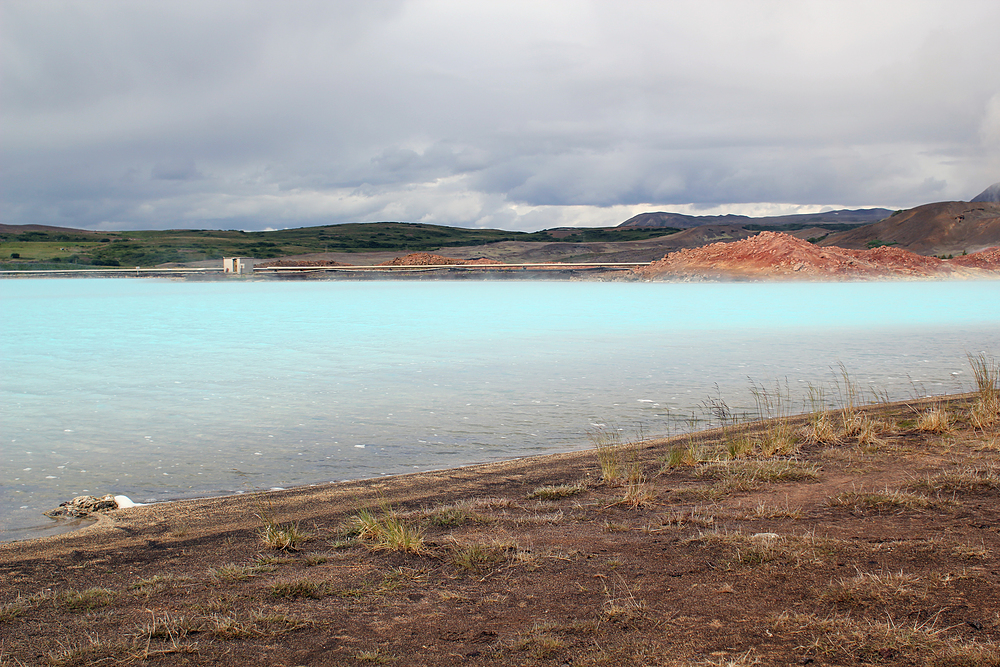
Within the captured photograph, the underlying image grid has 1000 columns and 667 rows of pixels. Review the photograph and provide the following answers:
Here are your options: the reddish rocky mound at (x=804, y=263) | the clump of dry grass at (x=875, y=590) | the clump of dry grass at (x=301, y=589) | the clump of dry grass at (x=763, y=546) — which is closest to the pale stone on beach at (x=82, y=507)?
the clump of dry grass at (x=301, y=589)

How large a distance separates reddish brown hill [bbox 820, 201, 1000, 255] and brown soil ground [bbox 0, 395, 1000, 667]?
101786 millimetres

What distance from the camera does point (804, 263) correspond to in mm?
62000

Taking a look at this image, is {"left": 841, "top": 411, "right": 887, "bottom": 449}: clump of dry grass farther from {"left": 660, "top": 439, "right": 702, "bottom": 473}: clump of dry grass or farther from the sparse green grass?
the sparse green grass

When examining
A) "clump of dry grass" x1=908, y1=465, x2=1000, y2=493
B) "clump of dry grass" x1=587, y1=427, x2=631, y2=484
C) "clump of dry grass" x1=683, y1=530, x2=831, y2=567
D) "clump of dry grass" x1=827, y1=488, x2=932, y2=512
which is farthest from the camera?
"clump of dry grass" x1=587, y1=427, x2=631, y2=484

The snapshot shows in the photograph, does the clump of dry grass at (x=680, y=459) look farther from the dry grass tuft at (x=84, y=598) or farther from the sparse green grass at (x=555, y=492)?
the dry grass tuft at (x=84, y=598)

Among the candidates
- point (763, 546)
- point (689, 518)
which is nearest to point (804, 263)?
point (689, 518)

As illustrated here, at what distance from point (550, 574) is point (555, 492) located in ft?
5.76

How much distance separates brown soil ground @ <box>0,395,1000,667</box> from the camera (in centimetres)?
343

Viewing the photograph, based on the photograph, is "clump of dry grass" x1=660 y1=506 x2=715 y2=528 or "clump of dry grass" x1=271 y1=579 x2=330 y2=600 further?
"clump of dry grass" x1=660 y1=506 x2=715 y2=528

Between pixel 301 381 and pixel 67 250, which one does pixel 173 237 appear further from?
pixel 301 381

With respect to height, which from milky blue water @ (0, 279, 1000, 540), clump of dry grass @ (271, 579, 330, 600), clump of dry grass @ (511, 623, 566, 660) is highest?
clump of dry grass @ (511, 623, 566, 660)

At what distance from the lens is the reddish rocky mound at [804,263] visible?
61.5m

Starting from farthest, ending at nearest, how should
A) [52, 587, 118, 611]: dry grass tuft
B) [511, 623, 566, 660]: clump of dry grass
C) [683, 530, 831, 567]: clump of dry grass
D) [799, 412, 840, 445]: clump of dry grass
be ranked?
[799, 412, 840, 445]: clump of dry grass, [683, 530, 831, 567]: clump of dry grass, [52, 587, 118, 611]: dry grass tuft, [511, 623, 566, 660]: clump of dry grass

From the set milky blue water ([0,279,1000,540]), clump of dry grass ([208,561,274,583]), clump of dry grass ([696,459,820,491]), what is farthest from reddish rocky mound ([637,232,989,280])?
clump of dry grass ([208,561,274,583])
